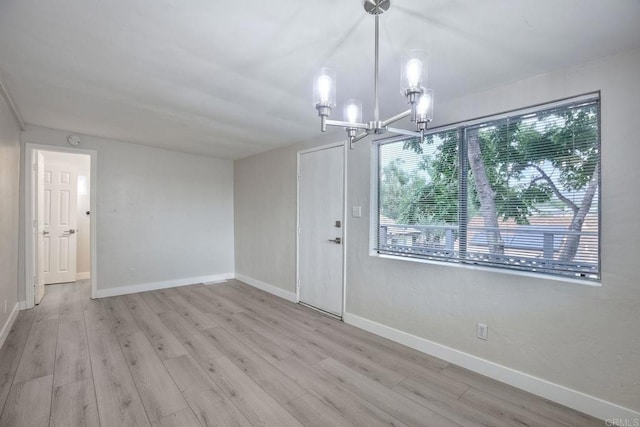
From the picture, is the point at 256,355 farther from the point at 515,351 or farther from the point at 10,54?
the point at 10,54

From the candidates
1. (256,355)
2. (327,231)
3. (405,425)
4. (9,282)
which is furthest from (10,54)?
(405,425)

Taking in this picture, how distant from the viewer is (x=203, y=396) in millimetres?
2021

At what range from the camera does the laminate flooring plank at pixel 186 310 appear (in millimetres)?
3295

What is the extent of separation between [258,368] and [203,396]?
48cm

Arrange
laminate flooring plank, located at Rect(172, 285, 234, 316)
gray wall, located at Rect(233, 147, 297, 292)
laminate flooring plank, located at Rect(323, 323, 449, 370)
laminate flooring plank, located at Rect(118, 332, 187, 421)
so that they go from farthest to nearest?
gray wall, located at Rect(233, 147, 297, 292)
laminate flooring plank, located at Rect(172, 285, 234, 316)
laminate flooring plank, located at Rect(323, 323, 449, 370)
laminate flooring plank, located at Rect(118, 332, 187, 421)

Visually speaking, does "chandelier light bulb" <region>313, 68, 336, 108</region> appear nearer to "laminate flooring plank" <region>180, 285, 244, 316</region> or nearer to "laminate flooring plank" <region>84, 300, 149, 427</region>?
"laminate flooring plank" <region>84, 300, 149, 427</region>

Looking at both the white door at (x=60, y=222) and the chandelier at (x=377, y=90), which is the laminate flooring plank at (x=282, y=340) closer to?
the chandelier at (x=377, y=90)

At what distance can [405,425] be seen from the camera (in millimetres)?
1773

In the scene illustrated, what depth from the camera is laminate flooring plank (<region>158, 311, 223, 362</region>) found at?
2605 mm

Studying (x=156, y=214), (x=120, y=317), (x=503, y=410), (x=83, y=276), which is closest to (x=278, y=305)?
(x=120, y=317)

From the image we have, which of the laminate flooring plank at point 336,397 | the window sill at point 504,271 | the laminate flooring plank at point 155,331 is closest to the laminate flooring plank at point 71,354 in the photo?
the laminate flooring plank at point 155,331

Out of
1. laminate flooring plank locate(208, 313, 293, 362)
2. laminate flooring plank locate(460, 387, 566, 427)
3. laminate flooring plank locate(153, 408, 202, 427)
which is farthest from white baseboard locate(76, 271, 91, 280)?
laminate flooring plank locate(460, 387, 566, 427)

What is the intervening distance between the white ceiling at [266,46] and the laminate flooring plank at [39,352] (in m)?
2.25

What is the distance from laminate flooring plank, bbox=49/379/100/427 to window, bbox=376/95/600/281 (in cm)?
266
